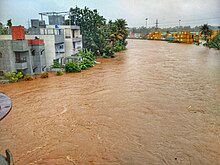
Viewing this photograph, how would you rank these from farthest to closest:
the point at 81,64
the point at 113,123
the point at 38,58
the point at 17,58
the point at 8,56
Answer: the point at 81,64
the point at 38,58
the point at 17,58
the point at 8,56
the point at 113,123

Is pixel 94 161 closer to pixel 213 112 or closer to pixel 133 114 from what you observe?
pixel 133 114

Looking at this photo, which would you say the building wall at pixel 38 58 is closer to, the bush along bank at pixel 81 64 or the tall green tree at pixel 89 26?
the bush along bank at pixel 81 64

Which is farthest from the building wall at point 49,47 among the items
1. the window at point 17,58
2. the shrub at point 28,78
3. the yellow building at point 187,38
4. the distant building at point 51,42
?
the yellow building at point 187,38

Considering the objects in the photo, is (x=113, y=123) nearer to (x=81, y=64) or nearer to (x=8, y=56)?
(x=8, y=56)

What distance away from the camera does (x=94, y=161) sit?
5609mm

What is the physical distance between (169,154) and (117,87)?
7394 millimetres

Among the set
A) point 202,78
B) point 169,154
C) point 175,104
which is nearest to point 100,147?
point 169,154

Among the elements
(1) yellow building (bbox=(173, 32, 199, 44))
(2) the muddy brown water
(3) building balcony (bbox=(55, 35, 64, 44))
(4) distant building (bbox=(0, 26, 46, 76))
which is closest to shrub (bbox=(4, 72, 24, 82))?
(4) distant building (bbox=(0, 26, 46, 76))

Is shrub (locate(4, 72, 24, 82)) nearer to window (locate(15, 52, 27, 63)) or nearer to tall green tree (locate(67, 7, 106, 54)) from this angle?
window (locate(15, 52, 27, 63))

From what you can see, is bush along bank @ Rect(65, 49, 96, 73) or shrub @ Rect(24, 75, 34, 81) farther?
bush along bank @ Rect(65, 49, 96, 73)

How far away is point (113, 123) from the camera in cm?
790

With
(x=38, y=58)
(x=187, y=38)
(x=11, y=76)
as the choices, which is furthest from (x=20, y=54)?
(x=187, y=38)

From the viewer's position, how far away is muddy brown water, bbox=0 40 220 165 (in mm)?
5867

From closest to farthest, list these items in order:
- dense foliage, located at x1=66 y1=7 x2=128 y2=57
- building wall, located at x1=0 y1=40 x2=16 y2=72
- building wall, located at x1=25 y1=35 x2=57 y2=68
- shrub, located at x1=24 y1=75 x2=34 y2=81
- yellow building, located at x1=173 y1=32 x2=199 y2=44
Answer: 1. building wall, located at x1=0 y1=40 x2=16 y2=72
2. shrub, located at x1=24 y1=75 x2=34 y2=81
3. building wall, located at x1=25 y1=35 x2=57 y2=68
4. dense foliage, located at x1=66 y1=7 x2=128 y2=57
5. yellow building, located at x1=173 y1=32 x2=199 y2=44
